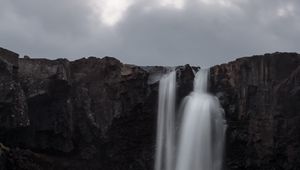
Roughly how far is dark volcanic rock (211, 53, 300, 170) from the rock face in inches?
2.7

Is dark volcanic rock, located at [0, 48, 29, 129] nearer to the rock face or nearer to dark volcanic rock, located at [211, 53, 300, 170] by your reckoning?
the rock face

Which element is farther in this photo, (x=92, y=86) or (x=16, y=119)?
(x=92, y=86)

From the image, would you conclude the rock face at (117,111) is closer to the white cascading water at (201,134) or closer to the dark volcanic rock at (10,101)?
the dark volcanic rock at (10,101)

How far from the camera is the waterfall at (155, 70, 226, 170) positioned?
54.8m

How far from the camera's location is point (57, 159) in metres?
55.5

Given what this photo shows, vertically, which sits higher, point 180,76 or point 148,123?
point 180,76

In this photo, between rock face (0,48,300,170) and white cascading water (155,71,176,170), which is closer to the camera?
rock face (0,48,300,170)

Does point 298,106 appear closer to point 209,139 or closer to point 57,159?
point 209,139

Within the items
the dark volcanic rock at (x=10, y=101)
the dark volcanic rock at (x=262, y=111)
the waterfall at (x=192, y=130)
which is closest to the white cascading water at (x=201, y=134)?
the waterfall at (x=192, y=130)

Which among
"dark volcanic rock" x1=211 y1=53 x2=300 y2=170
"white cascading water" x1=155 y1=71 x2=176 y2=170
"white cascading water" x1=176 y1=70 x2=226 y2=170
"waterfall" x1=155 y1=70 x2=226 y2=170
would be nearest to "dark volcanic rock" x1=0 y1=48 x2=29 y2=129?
"white cascading water" x1=155 y1=71 x2=176 y2=170

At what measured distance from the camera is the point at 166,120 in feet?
184

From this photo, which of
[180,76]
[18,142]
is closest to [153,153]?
[180,76]

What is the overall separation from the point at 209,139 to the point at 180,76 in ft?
16.2

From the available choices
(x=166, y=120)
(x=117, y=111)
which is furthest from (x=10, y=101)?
(x=166, y=120)
